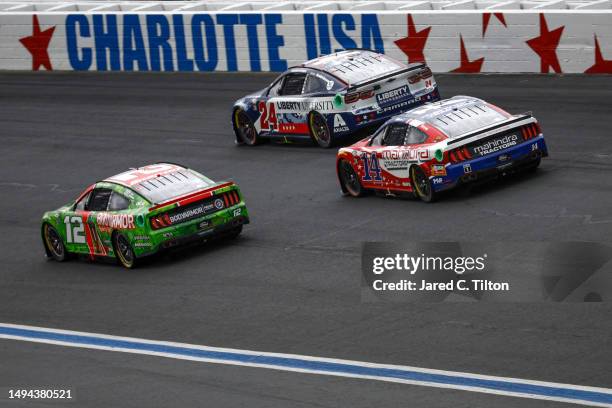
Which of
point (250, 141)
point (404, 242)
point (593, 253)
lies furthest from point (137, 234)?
point (250, 141)

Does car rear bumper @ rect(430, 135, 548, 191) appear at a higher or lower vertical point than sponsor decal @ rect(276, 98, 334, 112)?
lower

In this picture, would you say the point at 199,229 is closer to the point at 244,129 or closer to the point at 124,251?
the point at 124,251

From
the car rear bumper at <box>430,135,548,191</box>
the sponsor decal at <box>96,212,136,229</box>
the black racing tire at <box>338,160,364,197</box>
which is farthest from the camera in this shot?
the black racing tire at <box>338,160,364,197</box>

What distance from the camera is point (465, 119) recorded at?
62.0 ft

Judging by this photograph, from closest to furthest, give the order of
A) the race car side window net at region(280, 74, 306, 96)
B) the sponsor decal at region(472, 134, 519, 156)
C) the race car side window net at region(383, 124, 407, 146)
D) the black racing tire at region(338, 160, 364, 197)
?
the sponsor decal at region(472, 134, 519, 156), the race car side window net at region(383, 124, 407, 146), the black racing tire at region(338, 160, 364, 197), the race car side window net at region(280, 74, 306, 96)

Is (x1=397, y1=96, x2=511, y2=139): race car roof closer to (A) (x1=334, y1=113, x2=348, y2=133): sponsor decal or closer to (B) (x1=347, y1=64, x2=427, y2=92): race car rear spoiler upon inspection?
(B) (x1=347, y1=64, x2=427, y2=92): race car rear spoiler

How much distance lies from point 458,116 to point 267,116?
679 centimetres

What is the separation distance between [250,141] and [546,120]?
19.3 feet

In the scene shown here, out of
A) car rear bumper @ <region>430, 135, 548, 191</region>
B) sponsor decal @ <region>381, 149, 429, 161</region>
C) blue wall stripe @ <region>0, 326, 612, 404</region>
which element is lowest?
blue wall stripe @ <region>0, 326, 612, 404</region>

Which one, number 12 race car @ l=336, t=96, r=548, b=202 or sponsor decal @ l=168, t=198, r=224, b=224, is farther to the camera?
number 12 race car @ l=336, t=96, r=548, b=202

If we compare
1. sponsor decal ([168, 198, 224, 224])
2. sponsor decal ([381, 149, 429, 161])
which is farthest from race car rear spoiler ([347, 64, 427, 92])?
sponsor decal ([168, 198, 224, 224])

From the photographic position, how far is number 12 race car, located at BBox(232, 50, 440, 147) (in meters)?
23.2

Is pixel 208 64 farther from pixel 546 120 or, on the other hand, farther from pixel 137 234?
pixel 137 234

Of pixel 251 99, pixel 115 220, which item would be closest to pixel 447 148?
pixel 115 220
